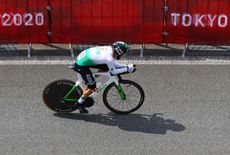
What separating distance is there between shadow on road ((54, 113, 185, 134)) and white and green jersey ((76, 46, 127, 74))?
0.85 m

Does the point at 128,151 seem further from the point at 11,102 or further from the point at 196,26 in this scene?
the point at 196,26

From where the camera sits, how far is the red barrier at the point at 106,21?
12.6m

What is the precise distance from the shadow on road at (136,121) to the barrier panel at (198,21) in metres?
4.51

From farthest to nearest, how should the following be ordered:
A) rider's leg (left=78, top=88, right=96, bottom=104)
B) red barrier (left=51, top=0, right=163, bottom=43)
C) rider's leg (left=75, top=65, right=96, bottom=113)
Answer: red barrier (left=51, top=0, right=163, bottom=43)
rider's leg (left=78, top=88, right=96, bottom=104)
rider's leg (left=75, top=65, right=96, bottom=113)

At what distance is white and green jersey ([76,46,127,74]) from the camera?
8172 mm

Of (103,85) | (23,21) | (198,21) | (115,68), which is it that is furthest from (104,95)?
(198,21)

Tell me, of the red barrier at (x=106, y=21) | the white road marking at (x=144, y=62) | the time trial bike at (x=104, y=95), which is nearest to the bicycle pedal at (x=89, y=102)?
the time trial bike at (x=104, y=95)

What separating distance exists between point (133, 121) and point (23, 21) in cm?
536

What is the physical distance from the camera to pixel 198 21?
41.0 ft

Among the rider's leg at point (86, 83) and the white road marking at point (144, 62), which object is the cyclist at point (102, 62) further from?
the white road marking at point (144, 62)

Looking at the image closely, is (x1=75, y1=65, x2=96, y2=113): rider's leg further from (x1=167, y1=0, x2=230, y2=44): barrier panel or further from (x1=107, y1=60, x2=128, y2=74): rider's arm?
(x1=167, y1=0, x2=230, y2=44): barrier panel

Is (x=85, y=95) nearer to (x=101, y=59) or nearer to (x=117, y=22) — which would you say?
(x=101, y=59)

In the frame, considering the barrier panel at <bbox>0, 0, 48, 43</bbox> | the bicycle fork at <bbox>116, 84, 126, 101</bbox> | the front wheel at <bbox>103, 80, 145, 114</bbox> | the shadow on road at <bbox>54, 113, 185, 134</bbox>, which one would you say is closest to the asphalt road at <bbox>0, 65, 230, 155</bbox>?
the shadow on road at <bbox>54, 113, 185, 134</bbox>

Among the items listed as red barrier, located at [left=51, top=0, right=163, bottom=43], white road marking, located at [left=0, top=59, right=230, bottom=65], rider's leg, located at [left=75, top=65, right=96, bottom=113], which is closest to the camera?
rider's leg, located at [left=75, top=65, right=96, bottom=113]
